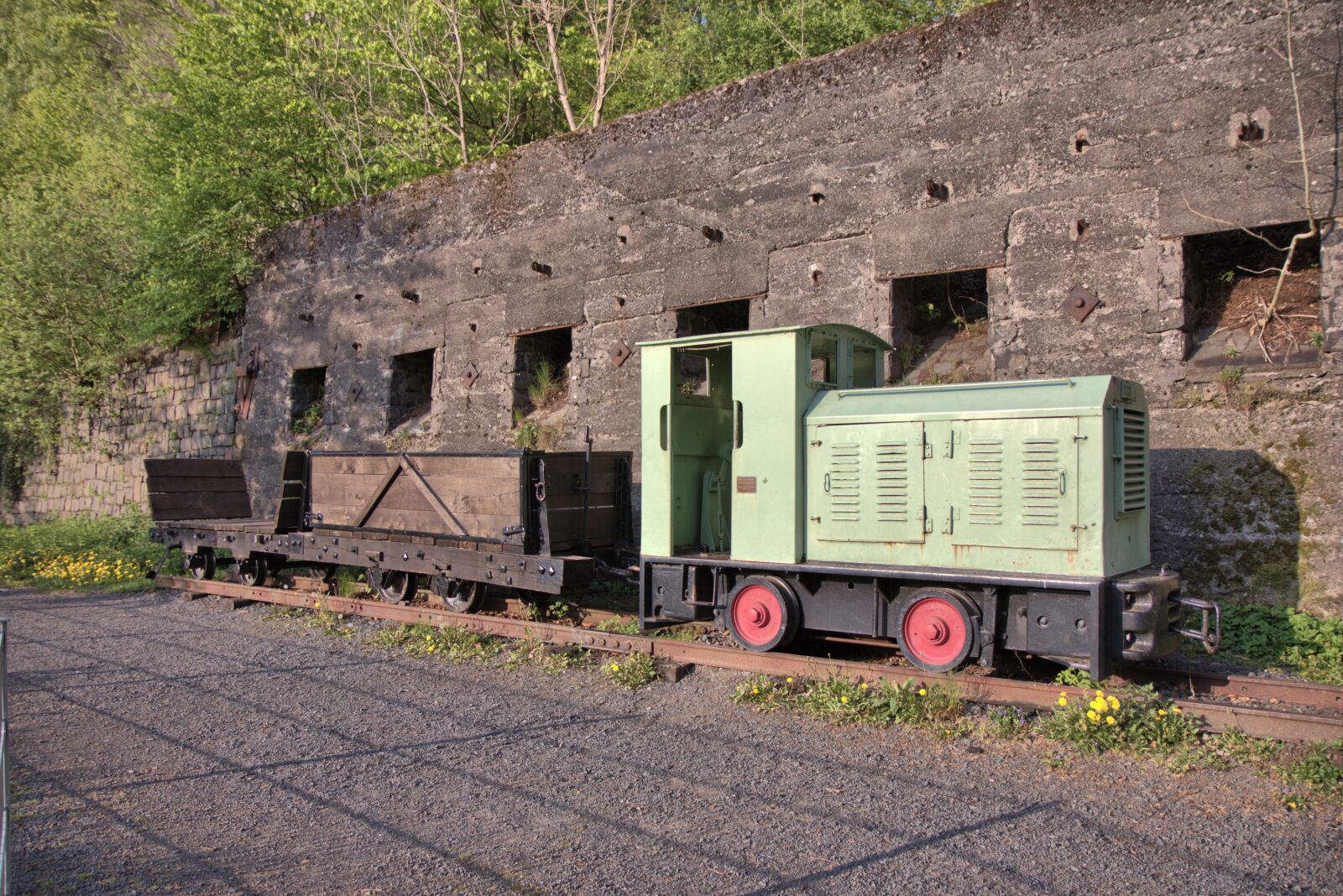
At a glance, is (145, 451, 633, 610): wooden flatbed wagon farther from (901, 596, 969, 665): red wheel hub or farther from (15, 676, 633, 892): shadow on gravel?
(901, 596, 969, 665): red wheel hub

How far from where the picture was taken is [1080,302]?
8172mm

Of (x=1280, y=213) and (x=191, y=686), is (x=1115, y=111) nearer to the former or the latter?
(x=1280, y=213)

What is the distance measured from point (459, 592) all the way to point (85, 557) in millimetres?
7221

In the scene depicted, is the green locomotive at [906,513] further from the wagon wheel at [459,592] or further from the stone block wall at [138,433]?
the stone block wall at [138,433]

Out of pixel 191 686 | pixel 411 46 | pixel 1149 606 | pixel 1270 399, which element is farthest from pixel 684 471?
pixel 411 46

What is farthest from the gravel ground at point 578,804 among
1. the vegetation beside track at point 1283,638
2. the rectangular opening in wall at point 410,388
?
the rectangular opening in wall at point 410,388

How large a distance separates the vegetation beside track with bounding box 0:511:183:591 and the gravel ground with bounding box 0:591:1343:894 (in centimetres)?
604

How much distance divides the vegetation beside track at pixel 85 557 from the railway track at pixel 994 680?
18.8 feet

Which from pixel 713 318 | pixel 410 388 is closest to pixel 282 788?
pixel 713 318

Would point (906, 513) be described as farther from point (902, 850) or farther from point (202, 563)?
point (202, 563)

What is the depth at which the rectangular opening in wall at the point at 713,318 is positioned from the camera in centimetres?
1091

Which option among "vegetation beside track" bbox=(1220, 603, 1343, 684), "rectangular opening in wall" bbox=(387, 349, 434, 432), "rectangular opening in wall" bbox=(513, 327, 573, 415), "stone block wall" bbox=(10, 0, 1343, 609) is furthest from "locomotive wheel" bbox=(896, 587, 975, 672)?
"rectangular opening in wall" bbox=(387, 349, 434, 432)

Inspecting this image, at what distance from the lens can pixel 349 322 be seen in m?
14.9

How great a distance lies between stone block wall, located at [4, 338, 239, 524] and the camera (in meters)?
17.5
